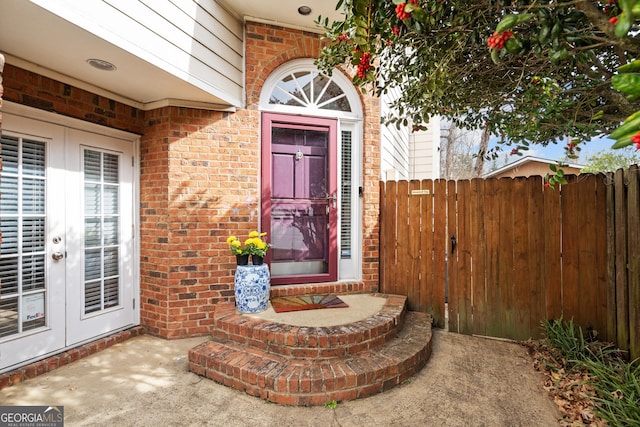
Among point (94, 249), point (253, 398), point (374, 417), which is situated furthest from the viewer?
point (94, 249)

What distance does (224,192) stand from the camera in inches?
139

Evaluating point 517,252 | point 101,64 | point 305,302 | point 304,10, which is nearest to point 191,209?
point 101,64

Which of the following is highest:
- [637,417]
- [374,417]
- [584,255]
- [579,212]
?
[579,212]

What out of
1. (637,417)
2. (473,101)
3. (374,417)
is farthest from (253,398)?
(473,101)

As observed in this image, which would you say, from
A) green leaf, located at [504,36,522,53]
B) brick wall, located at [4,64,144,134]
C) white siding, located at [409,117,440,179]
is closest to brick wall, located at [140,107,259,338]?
brick wall, located at [4,64,144,134]

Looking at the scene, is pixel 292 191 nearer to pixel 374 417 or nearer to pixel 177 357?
pixel 177 357

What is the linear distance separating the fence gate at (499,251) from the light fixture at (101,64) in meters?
3.07

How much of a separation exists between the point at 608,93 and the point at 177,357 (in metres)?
4.35

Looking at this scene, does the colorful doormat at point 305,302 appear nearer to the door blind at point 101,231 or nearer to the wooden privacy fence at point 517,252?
the wooden privacy fence at point 517,252

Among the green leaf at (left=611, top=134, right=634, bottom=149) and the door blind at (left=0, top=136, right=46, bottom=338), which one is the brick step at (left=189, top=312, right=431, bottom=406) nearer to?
the door blind at (left=0, top=136, right=46, bottom=338)

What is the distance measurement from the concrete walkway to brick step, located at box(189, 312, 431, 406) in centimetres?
6

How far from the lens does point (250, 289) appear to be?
3.09m

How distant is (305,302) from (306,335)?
0.83m

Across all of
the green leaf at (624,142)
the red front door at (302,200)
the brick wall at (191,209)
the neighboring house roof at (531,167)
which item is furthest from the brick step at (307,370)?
the neighboring house roof at (531,167)
